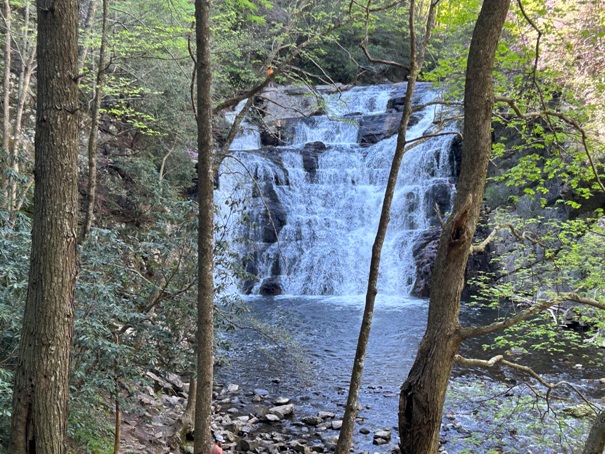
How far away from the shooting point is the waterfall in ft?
53.5

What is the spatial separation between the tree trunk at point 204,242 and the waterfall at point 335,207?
11.3 meters

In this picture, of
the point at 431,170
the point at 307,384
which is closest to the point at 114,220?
the point at 307,384

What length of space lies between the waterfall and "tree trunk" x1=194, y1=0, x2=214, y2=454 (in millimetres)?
11261

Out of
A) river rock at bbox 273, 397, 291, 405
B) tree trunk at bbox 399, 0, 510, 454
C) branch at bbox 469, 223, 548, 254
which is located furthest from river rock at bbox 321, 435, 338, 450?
branch at bbox 469, 223, 548, 254

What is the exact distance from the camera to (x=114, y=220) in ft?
36.3

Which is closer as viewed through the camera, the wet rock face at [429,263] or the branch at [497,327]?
the branch at [497,327]

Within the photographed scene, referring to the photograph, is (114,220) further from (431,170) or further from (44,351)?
(431,170)

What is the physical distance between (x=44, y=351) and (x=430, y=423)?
2406 millimetres

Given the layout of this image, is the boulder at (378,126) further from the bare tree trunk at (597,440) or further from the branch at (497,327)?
the branch at (497,327)

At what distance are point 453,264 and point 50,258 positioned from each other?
2510mm

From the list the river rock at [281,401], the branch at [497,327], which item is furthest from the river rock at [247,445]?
the branch at [497,327]

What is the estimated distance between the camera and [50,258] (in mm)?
2828

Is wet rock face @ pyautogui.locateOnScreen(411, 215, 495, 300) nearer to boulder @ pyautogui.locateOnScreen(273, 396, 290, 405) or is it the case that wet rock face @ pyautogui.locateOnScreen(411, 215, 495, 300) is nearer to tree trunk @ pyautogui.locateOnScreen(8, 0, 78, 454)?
boulder @ pyautogui.locateOnScreen(273, 396, 290, 405)

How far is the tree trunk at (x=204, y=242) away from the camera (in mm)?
3816
